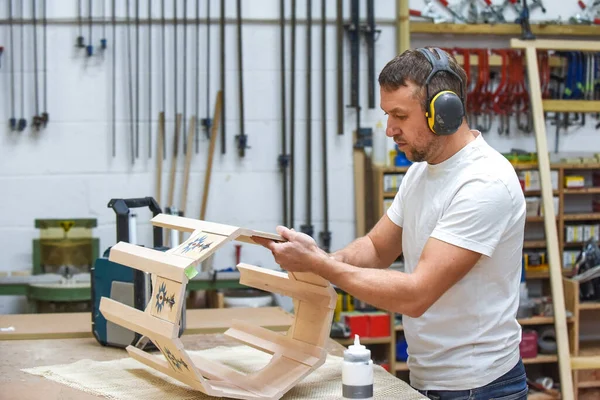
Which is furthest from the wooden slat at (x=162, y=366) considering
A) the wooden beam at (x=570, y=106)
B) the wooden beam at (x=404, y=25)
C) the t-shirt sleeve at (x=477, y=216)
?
the wooden beam at (x=404, y=25)

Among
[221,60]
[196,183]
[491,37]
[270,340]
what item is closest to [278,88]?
[221,60]

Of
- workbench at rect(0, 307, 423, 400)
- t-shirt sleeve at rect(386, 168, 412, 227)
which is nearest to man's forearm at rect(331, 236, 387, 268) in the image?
t-shirt sleeve at rect(386, 168, 412, 227)

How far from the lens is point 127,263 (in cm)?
211

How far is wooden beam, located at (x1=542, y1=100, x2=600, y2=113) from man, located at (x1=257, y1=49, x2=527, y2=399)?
2191 mm

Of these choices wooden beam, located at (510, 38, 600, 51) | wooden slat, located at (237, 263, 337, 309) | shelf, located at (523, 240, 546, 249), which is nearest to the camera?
wooden slat, located at (237, 263, 337, 309)

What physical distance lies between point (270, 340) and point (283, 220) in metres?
2.40

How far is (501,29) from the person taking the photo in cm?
478

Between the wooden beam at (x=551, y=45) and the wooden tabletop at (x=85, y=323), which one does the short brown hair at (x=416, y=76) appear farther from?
the wooden beam at (x=551, y=45)

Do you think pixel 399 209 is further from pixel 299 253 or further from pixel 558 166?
pixel 558 166

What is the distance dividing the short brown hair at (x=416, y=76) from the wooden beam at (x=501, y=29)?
9.26 ft

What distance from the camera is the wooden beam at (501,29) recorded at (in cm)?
471

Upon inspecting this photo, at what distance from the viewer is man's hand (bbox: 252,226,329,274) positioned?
191 cm

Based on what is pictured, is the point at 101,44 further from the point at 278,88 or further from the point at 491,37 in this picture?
the point at 491,37

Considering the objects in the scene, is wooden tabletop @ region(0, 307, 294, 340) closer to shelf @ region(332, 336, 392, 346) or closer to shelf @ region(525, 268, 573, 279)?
shelf @ region(332, 336, 392, 346)
